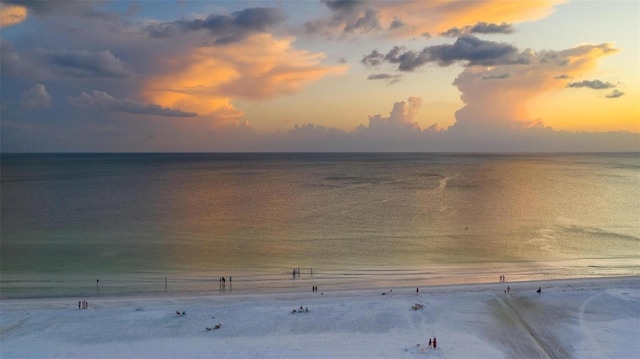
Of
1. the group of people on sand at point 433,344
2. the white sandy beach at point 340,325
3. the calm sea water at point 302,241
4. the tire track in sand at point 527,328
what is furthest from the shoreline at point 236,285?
the group of people on sand at point 433,344

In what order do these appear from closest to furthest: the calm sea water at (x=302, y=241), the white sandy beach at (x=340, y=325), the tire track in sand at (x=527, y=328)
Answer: the tire track in sand at (x=527, y=328) → the white sandy beach at (x=340, y=325) → the calm sea water at (x=302, y=241)

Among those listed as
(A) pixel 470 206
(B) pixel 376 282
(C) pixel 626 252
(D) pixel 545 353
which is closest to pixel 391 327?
(D) pixel 545 353

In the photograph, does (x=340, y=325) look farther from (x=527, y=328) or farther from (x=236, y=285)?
(x=236, y=285)

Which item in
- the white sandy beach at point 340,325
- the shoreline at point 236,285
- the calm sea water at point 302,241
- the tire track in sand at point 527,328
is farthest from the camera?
the calm sea water at point 302,241

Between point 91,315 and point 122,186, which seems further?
point 122,186

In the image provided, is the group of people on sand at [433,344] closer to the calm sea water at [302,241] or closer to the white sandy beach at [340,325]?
the white sandy beach at [340,325]

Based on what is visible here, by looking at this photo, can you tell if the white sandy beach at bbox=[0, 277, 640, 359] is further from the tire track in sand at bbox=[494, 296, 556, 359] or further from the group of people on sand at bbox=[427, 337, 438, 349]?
the group of people on sand at bbox=[427, 337, 438, 349]

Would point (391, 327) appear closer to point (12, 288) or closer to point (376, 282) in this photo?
point (376, 282)

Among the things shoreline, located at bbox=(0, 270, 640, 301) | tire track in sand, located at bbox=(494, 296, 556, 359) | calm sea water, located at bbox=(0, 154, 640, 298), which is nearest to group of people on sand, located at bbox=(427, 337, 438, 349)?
tire track in sand, located at bbox=(494, 296, 556, 359)
